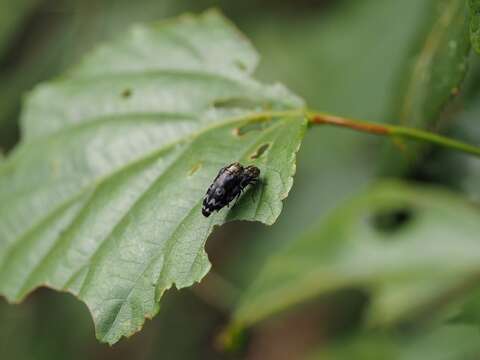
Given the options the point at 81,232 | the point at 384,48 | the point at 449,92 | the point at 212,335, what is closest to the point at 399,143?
the point at 449,92

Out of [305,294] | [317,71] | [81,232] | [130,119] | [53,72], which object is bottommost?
[81,232]

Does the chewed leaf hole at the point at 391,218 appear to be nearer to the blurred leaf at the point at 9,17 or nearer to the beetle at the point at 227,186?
the beetle at the point at 227,186

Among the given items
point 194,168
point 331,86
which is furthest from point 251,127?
point 331,86

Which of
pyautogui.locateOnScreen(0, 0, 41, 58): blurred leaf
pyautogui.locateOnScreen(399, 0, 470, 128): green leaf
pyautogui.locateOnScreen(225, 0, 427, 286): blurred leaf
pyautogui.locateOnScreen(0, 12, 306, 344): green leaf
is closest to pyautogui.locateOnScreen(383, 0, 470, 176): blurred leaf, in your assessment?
pyautogui.locateOnScreen(399, 0, 470, 128): green leaf

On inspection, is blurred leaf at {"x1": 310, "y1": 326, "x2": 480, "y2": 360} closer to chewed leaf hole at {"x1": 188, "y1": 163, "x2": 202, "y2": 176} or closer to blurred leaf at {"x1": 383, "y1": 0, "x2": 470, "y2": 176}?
blurred leaf at {"x1": 383, "y1": 0, "x2": 470, "y2": 176}

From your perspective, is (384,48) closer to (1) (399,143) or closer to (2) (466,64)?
(1) (399,143)
